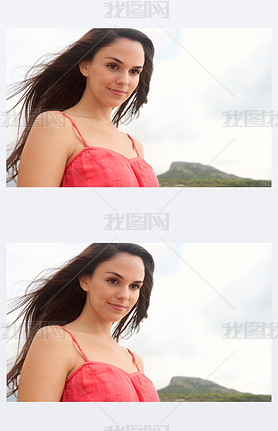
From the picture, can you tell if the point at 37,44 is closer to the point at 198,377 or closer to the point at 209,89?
the point at 209,89

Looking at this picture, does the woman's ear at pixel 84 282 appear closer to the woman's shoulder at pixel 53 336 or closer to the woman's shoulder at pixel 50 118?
the woman's shoulder at pixel 53 336

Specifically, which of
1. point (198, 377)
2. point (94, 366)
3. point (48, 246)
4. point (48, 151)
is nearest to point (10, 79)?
point (48, 151)

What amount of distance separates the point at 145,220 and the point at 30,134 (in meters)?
0.40

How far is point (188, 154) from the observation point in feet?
7.12

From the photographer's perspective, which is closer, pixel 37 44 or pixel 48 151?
pixel 48 151

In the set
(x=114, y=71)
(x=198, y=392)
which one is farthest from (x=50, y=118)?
(x=198, y=392)

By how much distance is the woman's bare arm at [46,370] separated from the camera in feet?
6.22

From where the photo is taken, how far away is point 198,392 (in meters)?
2.11

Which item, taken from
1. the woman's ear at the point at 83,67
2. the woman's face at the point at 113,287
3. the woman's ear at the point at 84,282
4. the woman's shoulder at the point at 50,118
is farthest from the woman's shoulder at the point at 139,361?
the woman's ear at the point at 83,67

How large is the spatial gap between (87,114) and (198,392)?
0.86m

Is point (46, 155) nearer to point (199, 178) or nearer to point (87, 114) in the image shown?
point (87, 114)

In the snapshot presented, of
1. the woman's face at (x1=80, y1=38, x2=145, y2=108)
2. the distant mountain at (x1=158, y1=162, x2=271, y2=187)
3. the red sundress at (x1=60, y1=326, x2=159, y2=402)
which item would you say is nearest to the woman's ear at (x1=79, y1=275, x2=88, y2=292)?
the red sundress at (x1=60, y1=326, x2=159, y2=402)

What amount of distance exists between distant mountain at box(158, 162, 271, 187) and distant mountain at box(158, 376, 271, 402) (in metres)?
0.57

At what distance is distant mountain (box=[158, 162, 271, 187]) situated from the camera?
2.13 metres
